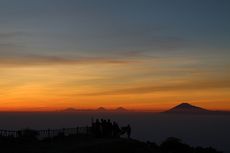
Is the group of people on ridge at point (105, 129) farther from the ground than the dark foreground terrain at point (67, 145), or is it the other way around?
the group of people on ridge at point (105, 129)

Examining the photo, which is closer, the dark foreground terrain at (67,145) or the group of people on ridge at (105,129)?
the dark foreground terrain at (67,145)

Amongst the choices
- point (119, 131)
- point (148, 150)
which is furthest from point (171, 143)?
point (148, 150)

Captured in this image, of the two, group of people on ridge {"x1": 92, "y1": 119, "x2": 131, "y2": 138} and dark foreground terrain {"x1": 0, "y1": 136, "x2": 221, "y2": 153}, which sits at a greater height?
group of people on ridge {"x1": 92, "y1": 119, "x2": 131, "y2": 138}

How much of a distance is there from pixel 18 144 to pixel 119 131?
1715 cm

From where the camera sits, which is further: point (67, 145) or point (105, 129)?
point (105, 129)

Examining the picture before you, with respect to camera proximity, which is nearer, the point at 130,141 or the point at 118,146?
the point at 118,146

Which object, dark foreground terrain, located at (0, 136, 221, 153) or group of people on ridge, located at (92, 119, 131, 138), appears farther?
group of people on ridge, located at (92, 119, 131, 138)

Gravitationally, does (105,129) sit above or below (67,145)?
above

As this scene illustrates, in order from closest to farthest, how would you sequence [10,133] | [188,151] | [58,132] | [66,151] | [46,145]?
[66,151], [46,145], [10,133], [58,132], [188,151]

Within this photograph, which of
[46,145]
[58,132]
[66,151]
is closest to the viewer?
[66,151]

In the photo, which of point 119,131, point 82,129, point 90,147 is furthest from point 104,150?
point 82,129

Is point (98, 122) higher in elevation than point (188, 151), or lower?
higher

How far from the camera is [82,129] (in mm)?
60875

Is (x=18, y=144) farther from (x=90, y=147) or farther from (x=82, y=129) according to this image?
(x=82, y=129)
